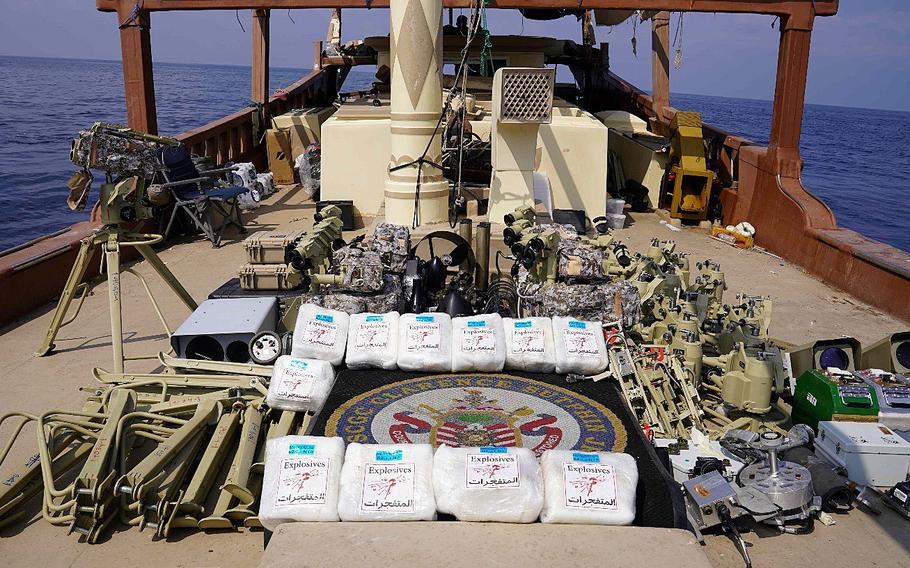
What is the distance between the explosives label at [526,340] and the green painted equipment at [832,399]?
218 centimetres

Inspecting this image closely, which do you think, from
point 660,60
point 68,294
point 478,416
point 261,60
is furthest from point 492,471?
point 261,60

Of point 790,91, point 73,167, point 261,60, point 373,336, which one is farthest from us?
point 73,167

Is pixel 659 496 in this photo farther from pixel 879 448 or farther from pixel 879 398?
pixel 879 398

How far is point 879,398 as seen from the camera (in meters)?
5.77

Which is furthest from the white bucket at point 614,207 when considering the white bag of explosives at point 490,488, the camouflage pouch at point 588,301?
the white bag of explosives at point 490,488

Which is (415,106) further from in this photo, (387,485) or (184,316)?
(387,485)

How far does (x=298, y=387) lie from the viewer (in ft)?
18.1

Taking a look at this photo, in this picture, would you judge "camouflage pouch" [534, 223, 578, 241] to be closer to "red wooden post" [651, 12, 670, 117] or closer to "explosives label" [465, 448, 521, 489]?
"explosives label" [465, 448, 521, 489]

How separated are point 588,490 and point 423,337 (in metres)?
2.30

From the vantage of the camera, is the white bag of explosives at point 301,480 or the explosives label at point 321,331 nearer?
the white bag of explosives at point 301,480

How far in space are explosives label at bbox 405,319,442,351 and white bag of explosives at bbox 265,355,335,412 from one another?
730mm

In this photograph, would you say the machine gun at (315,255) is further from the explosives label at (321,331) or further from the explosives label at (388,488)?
the explosives label at (388,488)

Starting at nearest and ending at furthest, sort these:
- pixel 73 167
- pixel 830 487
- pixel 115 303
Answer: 1. pixel 830 487
2. pixel 115 303
3. pixel 73 167

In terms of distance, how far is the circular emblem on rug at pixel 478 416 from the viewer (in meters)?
5.08
